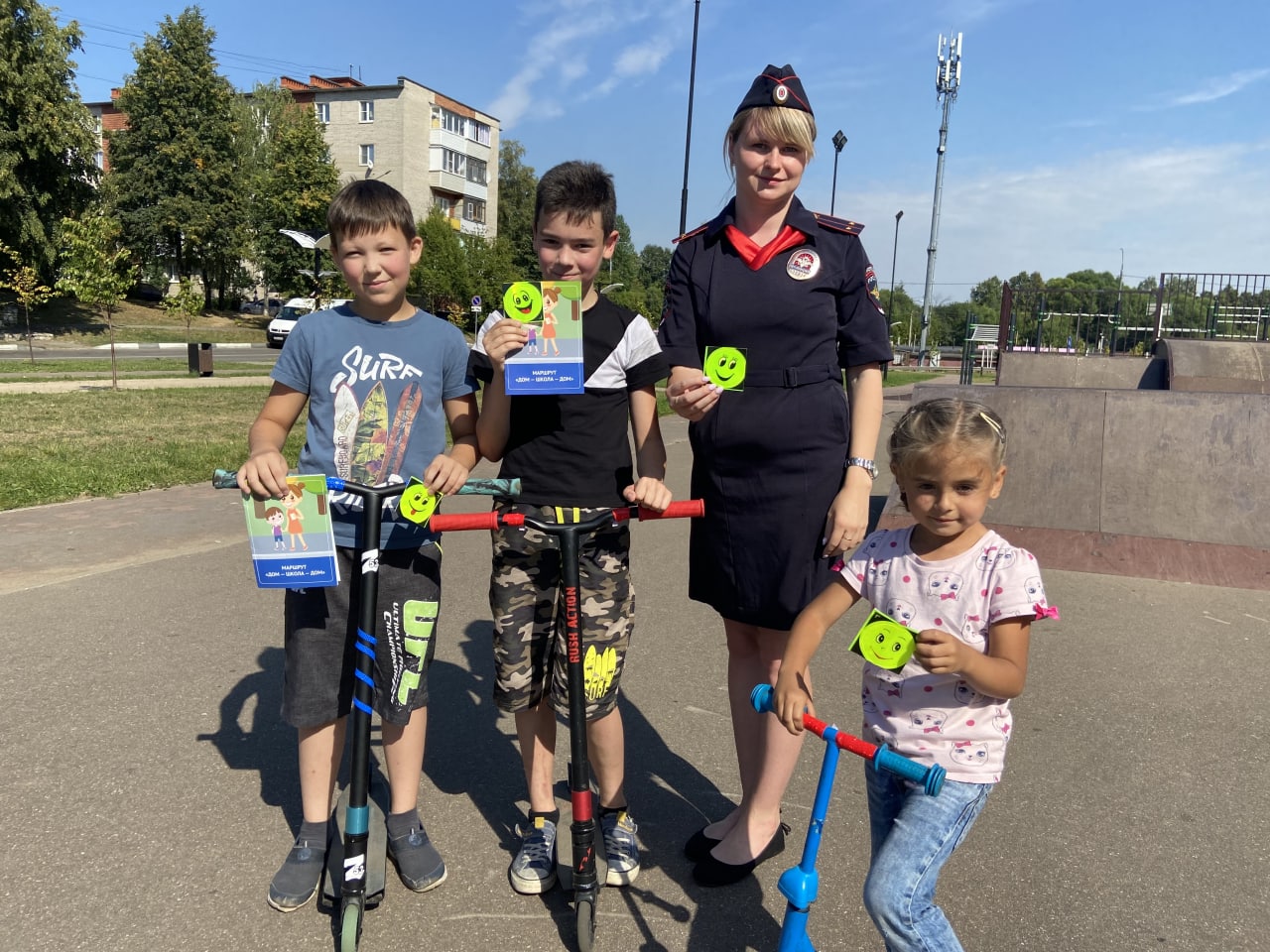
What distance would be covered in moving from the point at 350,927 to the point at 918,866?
140cm

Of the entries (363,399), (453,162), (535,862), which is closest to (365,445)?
(363,399)

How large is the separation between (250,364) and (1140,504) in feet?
74.5

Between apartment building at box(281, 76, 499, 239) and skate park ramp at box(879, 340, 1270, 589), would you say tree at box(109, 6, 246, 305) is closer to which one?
apartment building at box(281, 76, 499, 239)

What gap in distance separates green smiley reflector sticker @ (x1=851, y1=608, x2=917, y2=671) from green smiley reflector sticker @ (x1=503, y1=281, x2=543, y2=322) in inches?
45.2

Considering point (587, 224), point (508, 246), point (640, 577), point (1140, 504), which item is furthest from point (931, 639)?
point (508, 246)

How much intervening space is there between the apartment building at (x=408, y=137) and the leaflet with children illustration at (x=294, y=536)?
5639 cm

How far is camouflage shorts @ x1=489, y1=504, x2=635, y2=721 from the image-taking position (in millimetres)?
2646

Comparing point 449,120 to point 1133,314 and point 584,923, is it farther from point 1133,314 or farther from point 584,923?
point 584,923

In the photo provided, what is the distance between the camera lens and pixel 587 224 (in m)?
2.48

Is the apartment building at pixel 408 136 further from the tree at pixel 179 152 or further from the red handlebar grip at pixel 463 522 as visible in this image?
the red handlebar grip at pixel 463 522

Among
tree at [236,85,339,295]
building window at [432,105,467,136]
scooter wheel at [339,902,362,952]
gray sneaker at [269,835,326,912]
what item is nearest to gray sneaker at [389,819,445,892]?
gray sneaker at [269,835,326,912]

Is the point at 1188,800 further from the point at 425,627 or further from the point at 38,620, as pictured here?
the point at 38,620

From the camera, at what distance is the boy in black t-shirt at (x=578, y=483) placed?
2.58 m

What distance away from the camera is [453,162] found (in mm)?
60969
